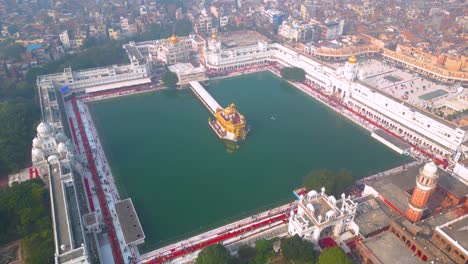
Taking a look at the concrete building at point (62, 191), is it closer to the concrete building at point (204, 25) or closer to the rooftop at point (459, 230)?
the rooftop at point (459, 230)

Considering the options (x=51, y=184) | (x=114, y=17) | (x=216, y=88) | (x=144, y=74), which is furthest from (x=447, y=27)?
(x=51, y=184)

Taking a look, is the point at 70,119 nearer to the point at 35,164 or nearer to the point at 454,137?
the point at 35,164

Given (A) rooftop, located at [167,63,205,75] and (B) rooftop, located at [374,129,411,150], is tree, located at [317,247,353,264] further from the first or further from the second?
(A) rooftop, located at [167,63,205,75]

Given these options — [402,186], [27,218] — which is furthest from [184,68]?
[402,186]

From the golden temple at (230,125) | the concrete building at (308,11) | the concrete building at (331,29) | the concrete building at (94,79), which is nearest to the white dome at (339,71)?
the golden temple at (230,125)

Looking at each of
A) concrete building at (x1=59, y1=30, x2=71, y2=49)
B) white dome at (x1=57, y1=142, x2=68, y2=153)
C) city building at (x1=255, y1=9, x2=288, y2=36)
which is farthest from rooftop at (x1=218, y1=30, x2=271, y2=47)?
white dome at (x1=57, y1=142, x2=68, y2=153)

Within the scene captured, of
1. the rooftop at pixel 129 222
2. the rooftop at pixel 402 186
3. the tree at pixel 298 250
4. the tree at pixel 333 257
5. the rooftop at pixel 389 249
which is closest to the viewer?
the tree at pixel 333 257

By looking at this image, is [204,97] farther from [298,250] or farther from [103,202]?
[298,250]
